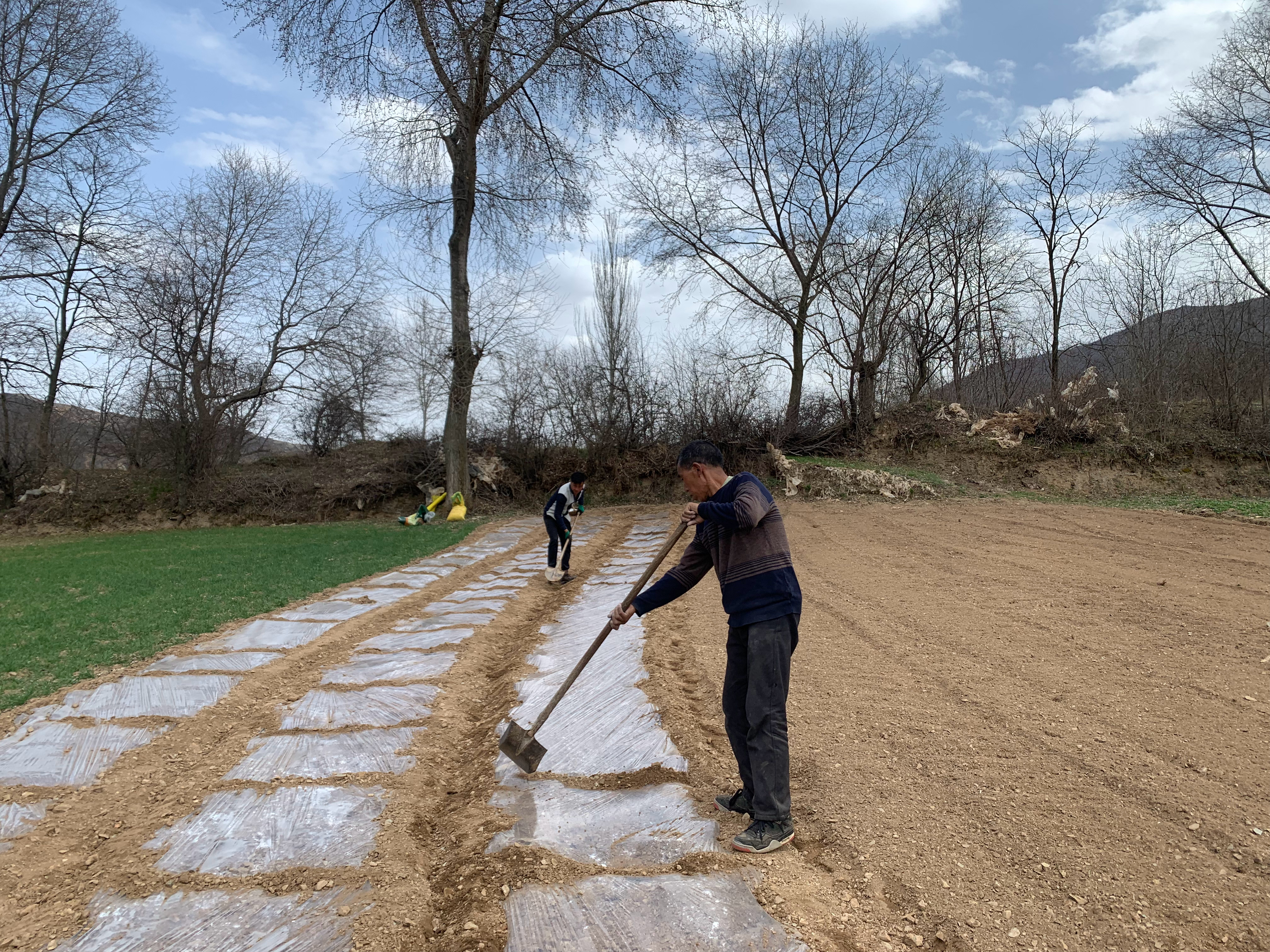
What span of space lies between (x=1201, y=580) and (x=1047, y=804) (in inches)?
219

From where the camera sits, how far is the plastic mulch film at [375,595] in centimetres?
869

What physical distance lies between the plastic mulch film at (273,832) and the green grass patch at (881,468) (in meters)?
14.9

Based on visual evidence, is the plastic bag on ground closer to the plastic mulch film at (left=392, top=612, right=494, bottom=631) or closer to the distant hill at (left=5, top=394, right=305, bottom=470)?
the plastic mulch film at (left=392, top=612, right=494, bottom=631)

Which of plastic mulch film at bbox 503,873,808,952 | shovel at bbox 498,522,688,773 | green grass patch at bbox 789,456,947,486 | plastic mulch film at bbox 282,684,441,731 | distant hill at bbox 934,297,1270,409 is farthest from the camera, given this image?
distant hill at bbox 934,297,1270,409

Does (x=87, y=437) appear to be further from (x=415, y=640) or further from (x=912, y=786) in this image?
(x=912, y=786)

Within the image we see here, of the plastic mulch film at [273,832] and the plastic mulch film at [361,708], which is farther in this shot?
the plastic mulch film at [361,708]

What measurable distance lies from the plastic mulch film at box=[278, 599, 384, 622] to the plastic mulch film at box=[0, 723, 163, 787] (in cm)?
296

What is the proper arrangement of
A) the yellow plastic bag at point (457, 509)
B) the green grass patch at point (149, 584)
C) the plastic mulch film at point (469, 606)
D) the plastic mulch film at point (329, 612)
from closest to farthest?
the green grass patch at point (149, 584), the plastic mulch film at point (329, 612), the plastic mulch film at point (469, 606), the yellow plastic bag at point (457, 509)

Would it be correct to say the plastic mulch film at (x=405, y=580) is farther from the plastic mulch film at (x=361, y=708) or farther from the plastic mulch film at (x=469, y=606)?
the plastic mulch film at (x=361, y=708)

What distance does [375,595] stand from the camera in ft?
29.7

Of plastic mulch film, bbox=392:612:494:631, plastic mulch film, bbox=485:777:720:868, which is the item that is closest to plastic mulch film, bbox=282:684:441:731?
plastic mulch film, bbox=485:777:720:868

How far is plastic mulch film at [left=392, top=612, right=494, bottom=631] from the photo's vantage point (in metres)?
7.30

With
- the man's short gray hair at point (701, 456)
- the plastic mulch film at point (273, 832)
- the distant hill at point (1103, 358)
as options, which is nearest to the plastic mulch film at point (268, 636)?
the plastic mulch film at point (273, 832)

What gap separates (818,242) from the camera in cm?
1973
